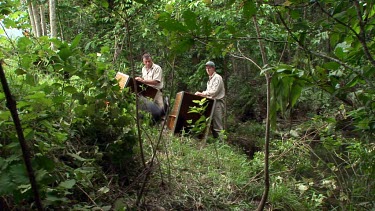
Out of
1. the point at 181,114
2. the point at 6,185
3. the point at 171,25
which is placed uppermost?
the point at 171,25

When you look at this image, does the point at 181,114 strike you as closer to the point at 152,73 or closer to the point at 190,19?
the point at 152,73

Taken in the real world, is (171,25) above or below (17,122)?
above

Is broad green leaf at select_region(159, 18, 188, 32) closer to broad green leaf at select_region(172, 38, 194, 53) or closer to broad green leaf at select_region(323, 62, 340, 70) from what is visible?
broad green leaf at select_region(172, 38, 194, 53)

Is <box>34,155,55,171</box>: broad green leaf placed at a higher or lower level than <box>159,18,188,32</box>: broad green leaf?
lower

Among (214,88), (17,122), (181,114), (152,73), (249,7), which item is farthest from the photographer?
(214,88)

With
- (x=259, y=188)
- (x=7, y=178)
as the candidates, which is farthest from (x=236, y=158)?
(x=7, y=178)

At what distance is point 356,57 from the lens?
5.74ft

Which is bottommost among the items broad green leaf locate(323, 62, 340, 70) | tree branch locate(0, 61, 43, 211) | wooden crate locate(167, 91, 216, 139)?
wooden crate locate(167, 91, 216, 139)

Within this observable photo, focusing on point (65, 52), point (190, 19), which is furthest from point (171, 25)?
point (65, 52)

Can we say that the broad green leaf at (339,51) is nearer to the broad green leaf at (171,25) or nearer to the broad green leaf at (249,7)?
the broad green leaf at (249,7)

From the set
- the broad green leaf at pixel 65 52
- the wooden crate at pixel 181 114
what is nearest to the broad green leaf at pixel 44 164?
the broad green leaf at pixel 65 52

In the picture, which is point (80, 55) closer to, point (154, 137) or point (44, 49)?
point (44, 49)

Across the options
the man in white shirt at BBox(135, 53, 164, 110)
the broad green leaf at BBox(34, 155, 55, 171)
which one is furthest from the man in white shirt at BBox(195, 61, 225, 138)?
the broad green leaf at BBox(34, 155, 55, 171)

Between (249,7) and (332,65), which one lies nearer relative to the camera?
(332,65)
